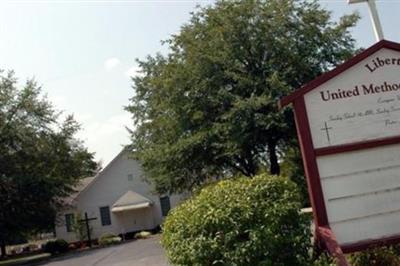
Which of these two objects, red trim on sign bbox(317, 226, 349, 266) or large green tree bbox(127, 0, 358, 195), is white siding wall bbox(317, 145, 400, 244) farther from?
large green tree bbox(127, 0, 358, 195)

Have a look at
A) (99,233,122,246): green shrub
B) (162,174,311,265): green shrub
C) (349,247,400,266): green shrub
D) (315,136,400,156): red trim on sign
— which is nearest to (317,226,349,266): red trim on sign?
(162,174,311,265): green shrub

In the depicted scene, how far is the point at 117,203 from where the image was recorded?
40.1m

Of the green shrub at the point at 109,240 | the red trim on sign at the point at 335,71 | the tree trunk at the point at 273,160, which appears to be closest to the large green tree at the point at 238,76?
the tree trunk at the point at 273,160

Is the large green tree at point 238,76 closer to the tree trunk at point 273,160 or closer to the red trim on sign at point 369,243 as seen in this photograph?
the tree trunk at point 273,160

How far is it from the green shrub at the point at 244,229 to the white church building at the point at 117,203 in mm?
32520

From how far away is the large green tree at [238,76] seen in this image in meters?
23.0

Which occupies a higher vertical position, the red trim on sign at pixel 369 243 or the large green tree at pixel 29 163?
the large green tree at pixel 29 163

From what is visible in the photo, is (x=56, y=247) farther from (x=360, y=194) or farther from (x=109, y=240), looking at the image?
(x=360, y=194)

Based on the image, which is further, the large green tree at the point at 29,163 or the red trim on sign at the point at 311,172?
the large green tree at the point at 29,163

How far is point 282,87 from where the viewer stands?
869 inches

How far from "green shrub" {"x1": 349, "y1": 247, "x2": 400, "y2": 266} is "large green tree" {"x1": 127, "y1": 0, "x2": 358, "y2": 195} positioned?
14.7 metres

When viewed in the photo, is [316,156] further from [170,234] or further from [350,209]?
[170,234]

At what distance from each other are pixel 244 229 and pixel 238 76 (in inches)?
649

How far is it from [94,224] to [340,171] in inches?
1379
